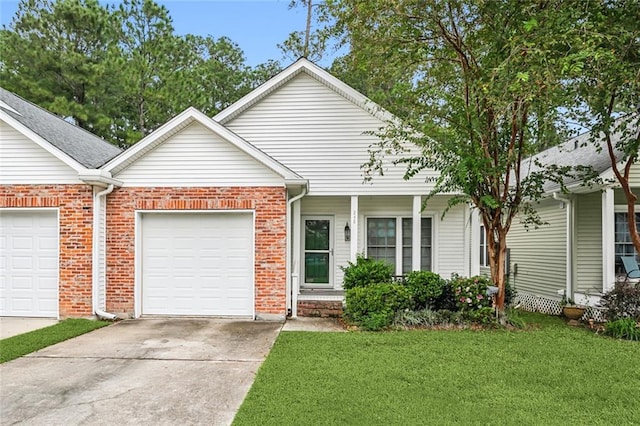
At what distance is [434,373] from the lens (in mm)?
5211

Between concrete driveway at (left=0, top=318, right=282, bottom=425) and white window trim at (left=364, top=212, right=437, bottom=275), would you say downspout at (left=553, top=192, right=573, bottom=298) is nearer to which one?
white window trim at (left=364, top=212, right=437, bottom=275)

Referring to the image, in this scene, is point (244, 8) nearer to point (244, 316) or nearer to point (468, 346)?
point (244, 316)

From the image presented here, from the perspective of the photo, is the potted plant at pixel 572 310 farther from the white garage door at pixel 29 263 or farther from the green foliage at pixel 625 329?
the white garage door at pixel 29 263

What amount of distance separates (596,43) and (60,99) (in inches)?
782

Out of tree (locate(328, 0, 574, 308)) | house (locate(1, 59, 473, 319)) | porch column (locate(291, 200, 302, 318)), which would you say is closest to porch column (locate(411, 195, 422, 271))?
house (locate(1, 59, 473, 319))

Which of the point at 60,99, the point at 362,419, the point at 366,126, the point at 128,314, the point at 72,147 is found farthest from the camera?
the point at 60,99

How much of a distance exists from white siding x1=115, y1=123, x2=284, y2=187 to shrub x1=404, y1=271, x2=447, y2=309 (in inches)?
133

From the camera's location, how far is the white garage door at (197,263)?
877cm

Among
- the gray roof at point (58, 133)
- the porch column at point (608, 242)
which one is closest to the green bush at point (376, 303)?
the porch column at point (608, 242)

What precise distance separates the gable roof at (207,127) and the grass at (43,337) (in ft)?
10.1

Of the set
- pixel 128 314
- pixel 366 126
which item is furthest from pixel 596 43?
pixel 128 314

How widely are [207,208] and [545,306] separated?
883 centimetres

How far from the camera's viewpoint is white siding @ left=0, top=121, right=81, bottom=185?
8398 millimetres

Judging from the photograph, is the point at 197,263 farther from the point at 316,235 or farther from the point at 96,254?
the point at 316,235
